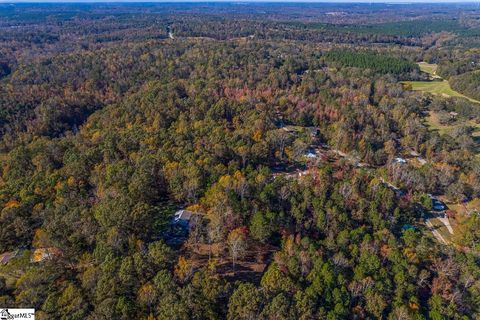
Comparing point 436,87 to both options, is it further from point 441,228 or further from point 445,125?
point 441,228

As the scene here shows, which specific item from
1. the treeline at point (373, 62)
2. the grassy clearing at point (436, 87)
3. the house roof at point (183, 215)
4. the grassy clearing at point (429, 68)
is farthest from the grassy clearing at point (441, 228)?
the grassy clearing at point (429, 68)

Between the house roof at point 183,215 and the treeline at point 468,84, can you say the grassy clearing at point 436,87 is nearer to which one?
the treeline at point 468,84

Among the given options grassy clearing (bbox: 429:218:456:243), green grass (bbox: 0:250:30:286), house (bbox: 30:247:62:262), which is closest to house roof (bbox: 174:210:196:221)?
house (bbox: 30:247:62:262)

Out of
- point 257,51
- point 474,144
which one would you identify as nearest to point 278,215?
point 474,144

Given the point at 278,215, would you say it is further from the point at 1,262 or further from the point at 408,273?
the point at 1,262

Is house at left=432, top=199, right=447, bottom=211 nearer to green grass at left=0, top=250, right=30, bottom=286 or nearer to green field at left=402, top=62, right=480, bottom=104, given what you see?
green grass at left=0, top=250, right=30, bottom=286
